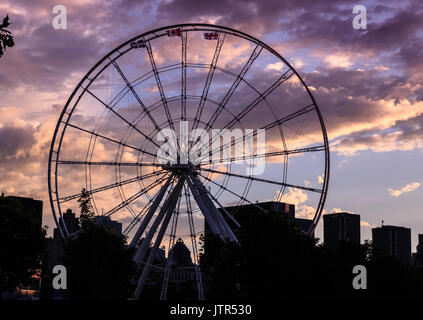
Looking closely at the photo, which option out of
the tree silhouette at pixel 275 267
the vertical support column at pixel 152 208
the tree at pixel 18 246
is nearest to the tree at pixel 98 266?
the tree at pixel 18 246

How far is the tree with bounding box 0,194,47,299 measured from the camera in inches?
3056

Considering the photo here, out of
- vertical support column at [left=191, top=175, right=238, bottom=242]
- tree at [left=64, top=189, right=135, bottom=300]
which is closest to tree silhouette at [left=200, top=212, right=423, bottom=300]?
vertical support column at [left=191, top=175, right=238, bottom=242]

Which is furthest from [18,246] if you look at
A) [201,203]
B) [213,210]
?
[213,210]

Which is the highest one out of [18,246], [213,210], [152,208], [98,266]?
[152,208]

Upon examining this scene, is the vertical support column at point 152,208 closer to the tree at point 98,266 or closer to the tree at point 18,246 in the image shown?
the tree at point 98,266

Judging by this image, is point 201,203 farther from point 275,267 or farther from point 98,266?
point 98,266

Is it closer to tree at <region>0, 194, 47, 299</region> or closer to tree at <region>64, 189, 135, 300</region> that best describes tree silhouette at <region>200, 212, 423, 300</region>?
tree at <region>64, 189, 135, 300</region>

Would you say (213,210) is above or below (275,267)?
above

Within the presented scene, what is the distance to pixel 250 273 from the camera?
70.1 metres

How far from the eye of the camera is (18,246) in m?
78.8

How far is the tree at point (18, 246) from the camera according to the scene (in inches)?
3056
